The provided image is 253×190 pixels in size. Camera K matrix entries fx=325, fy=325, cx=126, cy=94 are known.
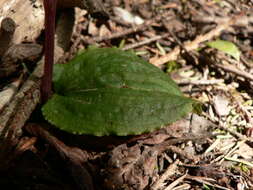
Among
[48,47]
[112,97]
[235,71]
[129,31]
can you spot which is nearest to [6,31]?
[48,47]

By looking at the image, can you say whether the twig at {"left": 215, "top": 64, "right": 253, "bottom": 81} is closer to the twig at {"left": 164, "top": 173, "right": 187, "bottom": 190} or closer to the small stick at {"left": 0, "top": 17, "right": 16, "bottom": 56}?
the twig at {"left": 164, "top": 173, "right": 187, "bottom": 190}

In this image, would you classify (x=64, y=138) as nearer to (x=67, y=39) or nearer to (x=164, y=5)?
(x=67, y=39)

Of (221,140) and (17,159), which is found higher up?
(17,159)

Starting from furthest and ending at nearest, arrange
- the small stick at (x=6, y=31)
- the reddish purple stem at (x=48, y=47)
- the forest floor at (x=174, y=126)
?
the small stick at (x=6, y=31)
the forest floor at (x=174, y=126)
the reddish purple stem at (x=48, y=47)

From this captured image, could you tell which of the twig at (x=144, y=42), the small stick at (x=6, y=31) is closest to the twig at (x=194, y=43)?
the twig at (x=144, y=42)

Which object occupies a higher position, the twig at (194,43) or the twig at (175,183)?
the twig at (194,43)

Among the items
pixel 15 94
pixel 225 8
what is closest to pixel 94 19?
pixel 15 94

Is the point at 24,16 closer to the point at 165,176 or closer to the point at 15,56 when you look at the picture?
the point at 15,56

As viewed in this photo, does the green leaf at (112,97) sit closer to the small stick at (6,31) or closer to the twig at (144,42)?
the small stick at (6,31)
